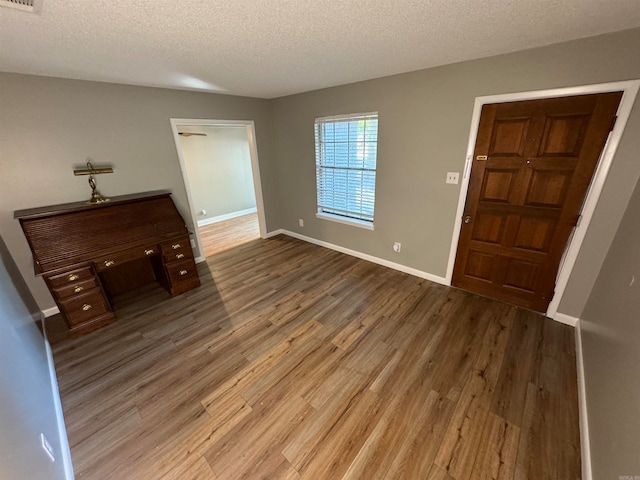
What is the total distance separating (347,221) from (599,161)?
97.9 inches

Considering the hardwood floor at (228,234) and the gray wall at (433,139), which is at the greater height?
the gray wall at (433,139)

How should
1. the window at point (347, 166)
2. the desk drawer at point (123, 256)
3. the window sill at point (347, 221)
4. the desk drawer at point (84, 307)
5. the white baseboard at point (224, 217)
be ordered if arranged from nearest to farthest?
1. the desk drawer at point (84, 307)
2. the desk drawer at point (123, 256)
3. the window at point (347, 166)
4. the window sill at point (347, 221)
5. the white baseboard at point (224, 217)

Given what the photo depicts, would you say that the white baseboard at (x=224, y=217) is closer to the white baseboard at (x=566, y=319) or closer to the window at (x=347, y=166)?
the window at (x=347, y=166)

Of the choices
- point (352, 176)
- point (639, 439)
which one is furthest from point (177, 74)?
point (639, 439)

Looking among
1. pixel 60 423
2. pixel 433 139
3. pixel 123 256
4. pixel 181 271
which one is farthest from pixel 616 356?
pixel 123 256

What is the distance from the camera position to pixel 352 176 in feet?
11.2

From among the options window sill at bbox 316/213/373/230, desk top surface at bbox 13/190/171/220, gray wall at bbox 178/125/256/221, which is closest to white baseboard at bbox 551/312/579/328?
window sill at bbox 316/213/373/230

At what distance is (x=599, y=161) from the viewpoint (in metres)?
1.87

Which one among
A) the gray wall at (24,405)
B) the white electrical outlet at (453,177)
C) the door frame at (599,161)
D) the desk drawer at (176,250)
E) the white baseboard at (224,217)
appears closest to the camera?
the gray wall at (24,405)

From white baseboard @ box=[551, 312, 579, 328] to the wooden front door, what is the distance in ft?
0.40

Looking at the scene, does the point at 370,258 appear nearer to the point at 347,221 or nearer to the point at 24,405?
the point at 347,221

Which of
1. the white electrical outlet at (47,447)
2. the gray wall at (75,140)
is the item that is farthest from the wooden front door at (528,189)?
the gray wall at (75,140)

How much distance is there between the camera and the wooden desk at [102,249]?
7.04 ft

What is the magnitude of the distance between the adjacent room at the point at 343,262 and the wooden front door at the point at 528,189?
2 centimetres
